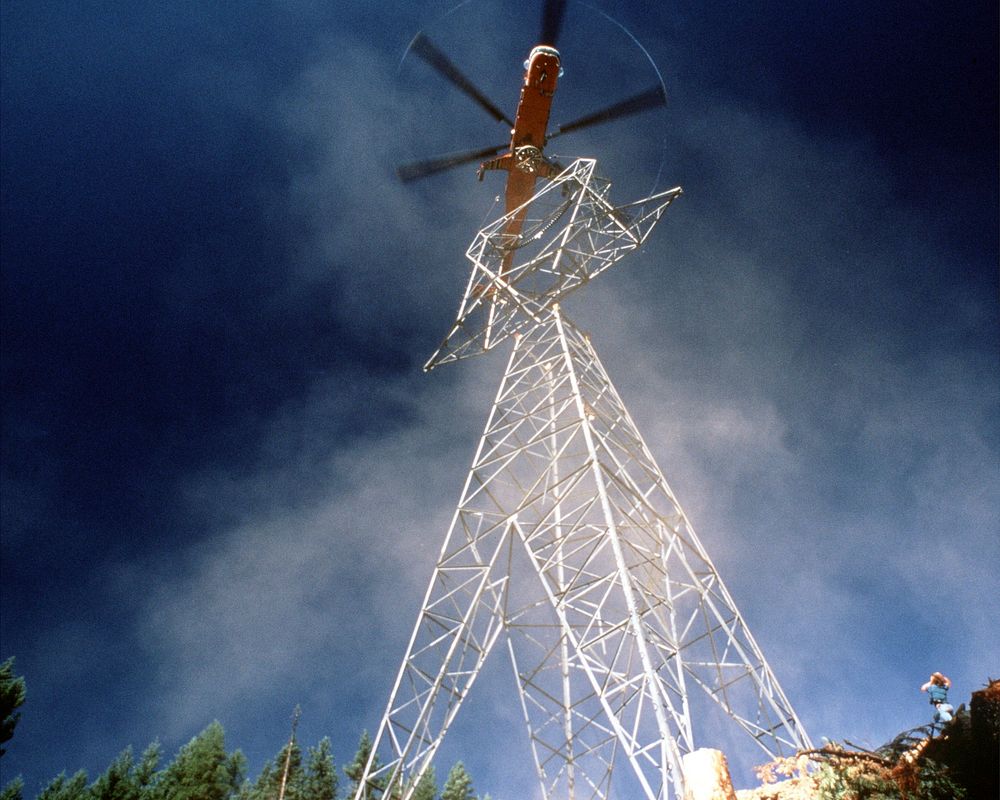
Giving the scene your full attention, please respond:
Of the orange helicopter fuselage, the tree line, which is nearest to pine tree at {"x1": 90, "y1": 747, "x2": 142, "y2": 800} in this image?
the tree line

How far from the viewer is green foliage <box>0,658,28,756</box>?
1959 cm

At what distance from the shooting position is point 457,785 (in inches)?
1494

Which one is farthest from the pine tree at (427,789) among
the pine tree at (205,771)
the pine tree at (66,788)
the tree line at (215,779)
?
the pine tree at (66,788)

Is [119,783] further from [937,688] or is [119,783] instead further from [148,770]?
[937,688]

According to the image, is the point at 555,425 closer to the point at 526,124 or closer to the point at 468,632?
the point at 468,632

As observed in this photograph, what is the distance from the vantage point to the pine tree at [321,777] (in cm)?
3494

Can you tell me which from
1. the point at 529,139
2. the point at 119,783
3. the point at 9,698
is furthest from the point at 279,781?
the point at 529,139

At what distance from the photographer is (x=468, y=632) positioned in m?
9.23

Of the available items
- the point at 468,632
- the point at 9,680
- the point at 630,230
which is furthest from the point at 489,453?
the point at 9,680

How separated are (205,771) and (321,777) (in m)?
6.93

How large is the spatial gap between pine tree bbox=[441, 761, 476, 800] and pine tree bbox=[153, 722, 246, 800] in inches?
508

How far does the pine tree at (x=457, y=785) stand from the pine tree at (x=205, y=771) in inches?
508

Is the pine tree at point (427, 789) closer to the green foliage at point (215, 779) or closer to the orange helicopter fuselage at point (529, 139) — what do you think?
the green foliage at point (215, 779)

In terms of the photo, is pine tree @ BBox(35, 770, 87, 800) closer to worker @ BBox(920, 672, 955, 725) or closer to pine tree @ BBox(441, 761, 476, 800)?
pine tree @ BBox(441, 761, 476, 800)
